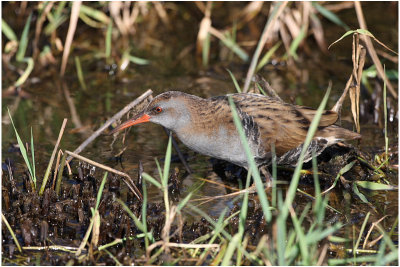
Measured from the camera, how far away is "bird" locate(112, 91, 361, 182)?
12.4 feet

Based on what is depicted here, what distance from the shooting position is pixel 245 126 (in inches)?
150

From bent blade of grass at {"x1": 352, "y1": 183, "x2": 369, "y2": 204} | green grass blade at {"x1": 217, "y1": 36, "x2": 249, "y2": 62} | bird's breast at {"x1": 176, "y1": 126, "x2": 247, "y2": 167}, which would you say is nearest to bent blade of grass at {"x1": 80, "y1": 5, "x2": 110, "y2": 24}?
green grass blade at {"x1": 217, "y1": 36, "x2": 249, "y2": 62}

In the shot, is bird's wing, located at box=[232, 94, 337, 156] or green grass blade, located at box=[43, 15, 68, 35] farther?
green grass blade, located at box=[43, 15, 68, 35]

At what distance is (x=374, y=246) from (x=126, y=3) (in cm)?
391

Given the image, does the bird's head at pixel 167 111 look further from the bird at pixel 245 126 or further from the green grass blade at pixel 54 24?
the green grass blade at pixel 54 24

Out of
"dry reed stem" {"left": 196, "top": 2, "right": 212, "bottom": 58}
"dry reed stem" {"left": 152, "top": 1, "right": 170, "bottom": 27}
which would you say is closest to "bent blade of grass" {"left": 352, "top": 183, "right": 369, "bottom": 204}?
"dry reed stem" {"left": 196, "top": 2, "right": 212, "bottom": 58}

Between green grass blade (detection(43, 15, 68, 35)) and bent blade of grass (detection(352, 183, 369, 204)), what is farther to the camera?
green grass blade (detection(43, 15, 68, 35))

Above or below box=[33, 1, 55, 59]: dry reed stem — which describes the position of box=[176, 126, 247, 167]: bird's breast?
below

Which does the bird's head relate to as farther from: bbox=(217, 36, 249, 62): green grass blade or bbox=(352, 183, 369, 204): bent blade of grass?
bbox=(217, 36, 249, 62): green grass blade

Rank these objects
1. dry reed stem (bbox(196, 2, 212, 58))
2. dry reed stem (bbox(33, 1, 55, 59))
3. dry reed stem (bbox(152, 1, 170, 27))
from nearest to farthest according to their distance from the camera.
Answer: dry reed stem (bbox(33, 1, 55, 59)) → dry reed stem (bbox(196, 2, 212, 58)) → dry reed stem (bbox(152, 1, 170, 27))

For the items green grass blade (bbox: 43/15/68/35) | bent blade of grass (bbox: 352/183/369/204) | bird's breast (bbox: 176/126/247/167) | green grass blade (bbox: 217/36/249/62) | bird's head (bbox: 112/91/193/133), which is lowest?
bent blade of grass (bbox: 352/183/369/204)

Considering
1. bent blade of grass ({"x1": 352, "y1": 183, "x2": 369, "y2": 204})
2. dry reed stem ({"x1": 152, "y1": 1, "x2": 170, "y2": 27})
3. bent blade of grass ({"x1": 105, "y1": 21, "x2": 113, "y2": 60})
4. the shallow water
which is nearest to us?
bent blade of grass ({"x1": 352, "y1": 183, "x2": 369, "y2": 204})

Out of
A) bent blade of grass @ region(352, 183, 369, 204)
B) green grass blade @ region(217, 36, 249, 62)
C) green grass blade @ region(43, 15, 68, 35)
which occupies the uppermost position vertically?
green grass blade @ region(43, 15, 68, 35)

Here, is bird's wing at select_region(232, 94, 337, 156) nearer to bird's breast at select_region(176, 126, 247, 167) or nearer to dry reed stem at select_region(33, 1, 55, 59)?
bird's breast at select_region(176, 126, 247, 167)
